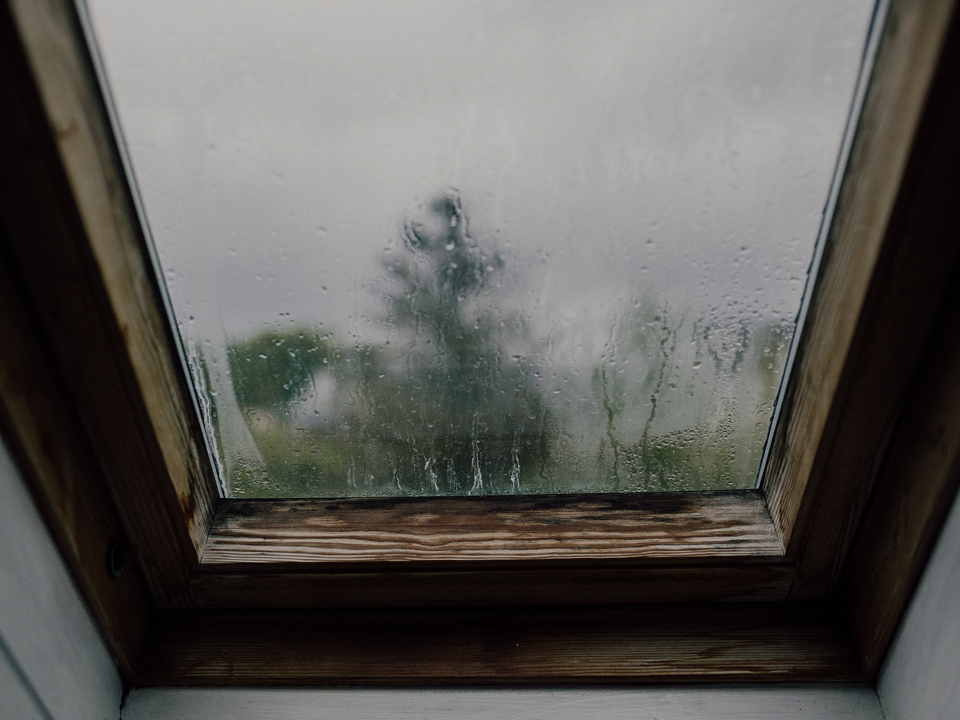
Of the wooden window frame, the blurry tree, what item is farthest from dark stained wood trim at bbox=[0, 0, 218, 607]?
the blurry tree

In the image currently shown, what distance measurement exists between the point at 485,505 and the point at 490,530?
0.13ft

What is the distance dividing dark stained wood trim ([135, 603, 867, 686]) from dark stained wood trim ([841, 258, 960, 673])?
0.21ft

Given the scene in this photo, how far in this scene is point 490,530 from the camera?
765 millimetres

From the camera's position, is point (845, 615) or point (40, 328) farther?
point (845, 615)

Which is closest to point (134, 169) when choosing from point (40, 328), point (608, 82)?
point (40, 328)

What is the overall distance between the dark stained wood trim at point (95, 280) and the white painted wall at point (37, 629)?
0.26 ft

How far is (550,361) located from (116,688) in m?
0.64

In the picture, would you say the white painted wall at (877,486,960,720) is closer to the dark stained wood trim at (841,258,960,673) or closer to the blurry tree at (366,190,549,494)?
the dark stained wood trim at (841,258,960,673)

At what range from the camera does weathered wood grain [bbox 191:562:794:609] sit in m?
0.74

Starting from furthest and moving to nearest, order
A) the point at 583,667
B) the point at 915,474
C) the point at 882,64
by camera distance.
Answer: the point at 583,667
the point at 915,474
the point at 882,64

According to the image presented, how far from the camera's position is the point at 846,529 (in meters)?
0.70

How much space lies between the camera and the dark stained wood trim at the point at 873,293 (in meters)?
0.47

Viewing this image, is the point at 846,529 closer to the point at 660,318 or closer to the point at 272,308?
the point at 660,318

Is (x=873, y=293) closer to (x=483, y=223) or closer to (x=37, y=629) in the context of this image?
(x=483, y=223)
